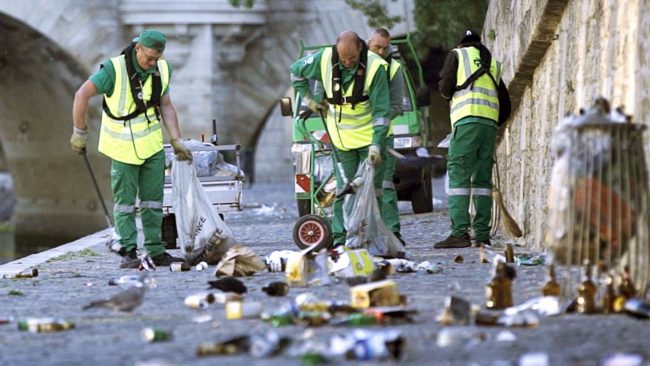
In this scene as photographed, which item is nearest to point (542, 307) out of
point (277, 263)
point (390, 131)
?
point (277, 263)

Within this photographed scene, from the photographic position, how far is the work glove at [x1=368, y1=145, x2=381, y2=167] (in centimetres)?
1222

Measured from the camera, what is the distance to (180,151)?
12.5 m

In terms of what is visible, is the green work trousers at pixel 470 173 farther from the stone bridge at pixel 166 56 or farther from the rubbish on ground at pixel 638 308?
the stone bridge at pixel 166 56

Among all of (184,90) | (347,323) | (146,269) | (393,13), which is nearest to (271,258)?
(146,269)

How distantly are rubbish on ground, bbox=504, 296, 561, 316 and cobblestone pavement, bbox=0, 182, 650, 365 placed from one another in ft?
0.44

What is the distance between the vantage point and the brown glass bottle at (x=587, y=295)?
750cm

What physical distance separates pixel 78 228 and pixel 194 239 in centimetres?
2390

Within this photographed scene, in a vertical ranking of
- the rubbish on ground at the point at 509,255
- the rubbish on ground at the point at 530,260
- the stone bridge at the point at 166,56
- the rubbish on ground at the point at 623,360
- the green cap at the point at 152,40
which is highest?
the stone bridge at the point at 166,56

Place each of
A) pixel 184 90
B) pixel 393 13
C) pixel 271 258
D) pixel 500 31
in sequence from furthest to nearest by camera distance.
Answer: pixel 184 90 < pixel 393 13 < pixel 500 31 < pixel 271 258

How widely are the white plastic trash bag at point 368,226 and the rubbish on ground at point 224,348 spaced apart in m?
5.39

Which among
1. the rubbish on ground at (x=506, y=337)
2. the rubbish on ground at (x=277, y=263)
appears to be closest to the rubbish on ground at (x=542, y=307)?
the rubbish on ground at (x=506, y=337)

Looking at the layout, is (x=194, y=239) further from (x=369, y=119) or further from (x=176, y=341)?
(x=176, y=341)

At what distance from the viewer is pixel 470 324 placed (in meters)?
7.30

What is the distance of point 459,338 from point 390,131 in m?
7.29
